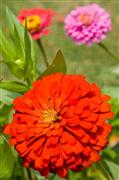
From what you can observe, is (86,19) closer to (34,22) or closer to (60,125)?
(34,22)

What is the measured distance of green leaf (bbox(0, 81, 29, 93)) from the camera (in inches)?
39.0

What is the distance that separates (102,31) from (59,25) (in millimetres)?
1186

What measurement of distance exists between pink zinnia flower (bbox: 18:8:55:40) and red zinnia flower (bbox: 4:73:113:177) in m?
0.45

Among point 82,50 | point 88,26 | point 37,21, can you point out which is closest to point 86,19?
point 88,26

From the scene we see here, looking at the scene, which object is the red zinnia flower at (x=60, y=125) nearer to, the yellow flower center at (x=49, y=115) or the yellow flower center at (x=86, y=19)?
the yellow flower center at (x=49, y=115)

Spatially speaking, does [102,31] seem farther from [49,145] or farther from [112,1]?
[112,1]

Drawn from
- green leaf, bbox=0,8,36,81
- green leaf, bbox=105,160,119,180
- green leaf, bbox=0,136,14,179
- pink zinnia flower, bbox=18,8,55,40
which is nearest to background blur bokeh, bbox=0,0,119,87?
pink zinnia flower, bbox=18,8,55,40

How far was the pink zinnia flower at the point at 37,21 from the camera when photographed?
134cm

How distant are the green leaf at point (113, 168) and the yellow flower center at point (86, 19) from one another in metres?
0.35

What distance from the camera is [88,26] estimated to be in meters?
1.36

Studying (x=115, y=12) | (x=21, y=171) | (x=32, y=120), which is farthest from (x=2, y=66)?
(x=32, y=120)

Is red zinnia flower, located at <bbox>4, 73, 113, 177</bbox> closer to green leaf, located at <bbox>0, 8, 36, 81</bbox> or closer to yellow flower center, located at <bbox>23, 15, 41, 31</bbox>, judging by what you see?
green leaf, located at <bbox>0, 8, 36, 81</bbox>

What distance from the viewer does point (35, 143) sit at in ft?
2.77

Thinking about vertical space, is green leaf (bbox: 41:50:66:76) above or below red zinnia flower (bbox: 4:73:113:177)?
above
